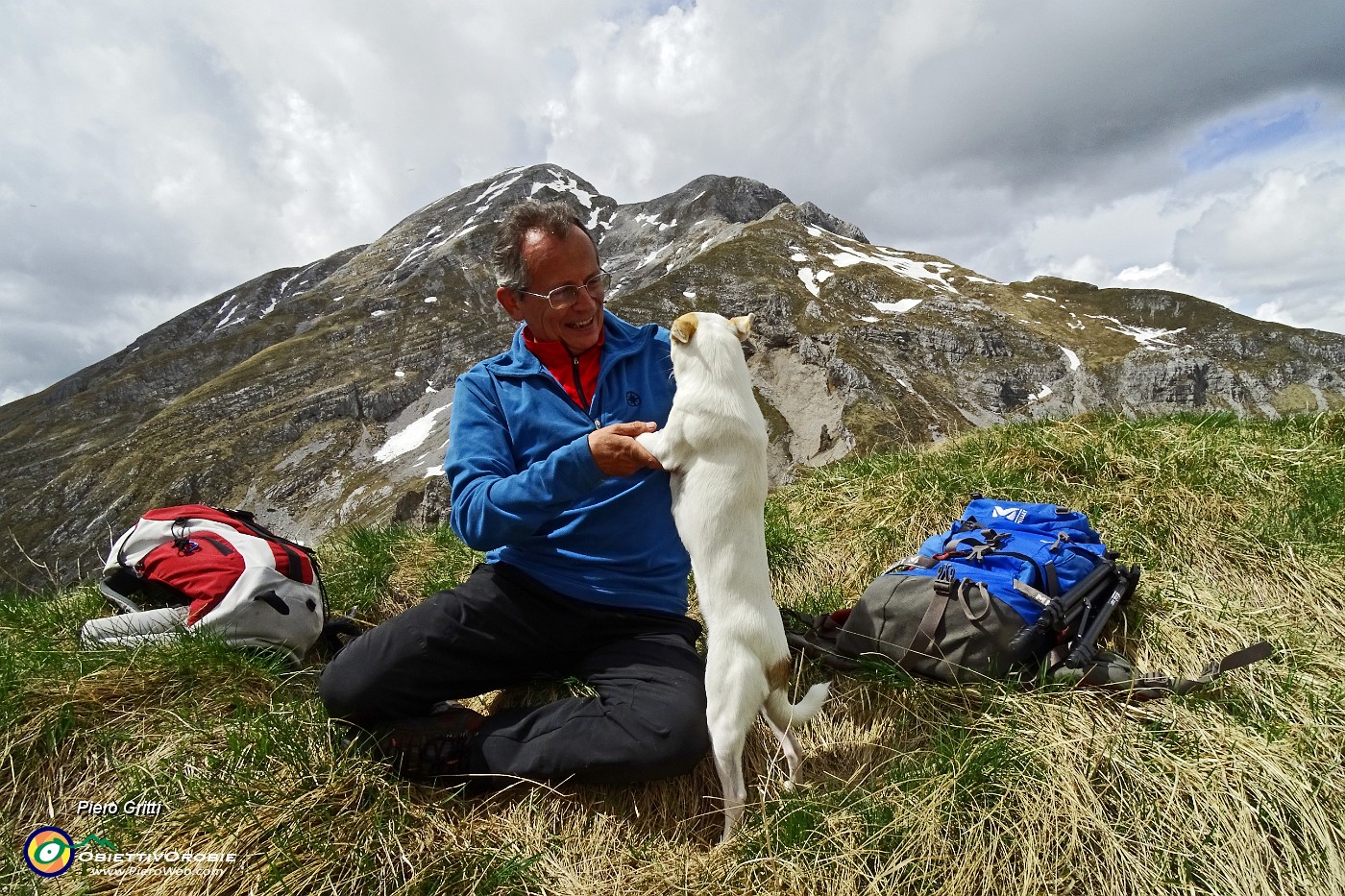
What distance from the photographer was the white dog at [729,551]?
107 inches

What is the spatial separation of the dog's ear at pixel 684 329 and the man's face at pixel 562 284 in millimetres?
597

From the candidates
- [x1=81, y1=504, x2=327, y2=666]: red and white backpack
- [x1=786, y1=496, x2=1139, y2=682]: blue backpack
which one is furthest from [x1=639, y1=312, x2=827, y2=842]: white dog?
[x1=81, y1=504, x2=327, y2=666]: red and white backpack

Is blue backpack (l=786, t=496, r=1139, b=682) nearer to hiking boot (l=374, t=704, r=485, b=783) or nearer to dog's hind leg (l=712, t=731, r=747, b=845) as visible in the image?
dog's hind leg (l=712, t=731, r=747, b=845)

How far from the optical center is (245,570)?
3887 millimetres

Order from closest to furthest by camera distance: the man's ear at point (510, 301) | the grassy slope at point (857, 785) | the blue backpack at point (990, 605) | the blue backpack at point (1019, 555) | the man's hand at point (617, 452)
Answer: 1. the grassy slope at point (857, 785)
2. the man's hand at point (617, 452)
3. the blue backpack at point (990, 605)
4. the blue backpack at point (1019, 555)
5. the man's ear at point (510, 301)

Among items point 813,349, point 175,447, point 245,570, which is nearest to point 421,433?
point 175,447

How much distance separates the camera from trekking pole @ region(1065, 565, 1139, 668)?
2.99 meters

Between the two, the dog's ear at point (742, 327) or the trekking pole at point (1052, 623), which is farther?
the dog's ear at point (742, 327)

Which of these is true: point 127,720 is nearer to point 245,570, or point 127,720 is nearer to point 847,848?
point 245,570

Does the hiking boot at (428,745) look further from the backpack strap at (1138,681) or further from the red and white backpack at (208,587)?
the backpack strap at (1138,681)

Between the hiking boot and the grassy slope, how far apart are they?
0.33 ft

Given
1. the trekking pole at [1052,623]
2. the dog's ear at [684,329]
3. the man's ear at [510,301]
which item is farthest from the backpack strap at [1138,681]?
the man's ear at [510,301]

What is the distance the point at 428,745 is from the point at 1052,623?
3.15 metres

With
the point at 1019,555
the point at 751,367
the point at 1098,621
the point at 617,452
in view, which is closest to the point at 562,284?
the point at 617,452
